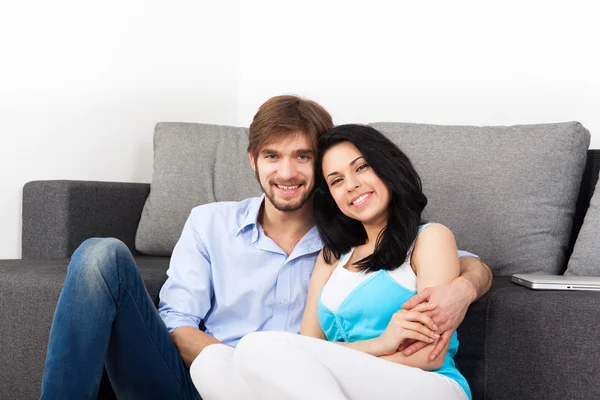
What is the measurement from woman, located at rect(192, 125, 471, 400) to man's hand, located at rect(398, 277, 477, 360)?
0.05 feet

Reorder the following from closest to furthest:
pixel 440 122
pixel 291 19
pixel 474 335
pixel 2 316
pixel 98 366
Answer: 1. pixel 98 366
2. pixel 474 335
3. pixel 2 316
4. pixel 440 122
5. pixel 291 19

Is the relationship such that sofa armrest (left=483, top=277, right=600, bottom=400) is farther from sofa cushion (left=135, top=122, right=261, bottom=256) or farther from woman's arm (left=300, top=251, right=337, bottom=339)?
sofa cushion (left=135, top=122, right=261, bottom=256)

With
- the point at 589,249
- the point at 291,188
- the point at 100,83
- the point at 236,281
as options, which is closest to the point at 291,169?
the point at 291,188

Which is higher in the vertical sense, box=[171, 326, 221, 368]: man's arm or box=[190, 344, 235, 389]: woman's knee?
box=[190, 344, 235, 389]: woman's knee

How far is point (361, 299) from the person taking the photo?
5.31ft

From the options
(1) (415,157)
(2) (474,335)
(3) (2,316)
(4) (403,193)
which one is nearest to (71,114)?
(3) (2,316)

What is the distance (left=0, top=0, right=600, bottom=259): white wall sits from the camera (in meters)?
2.52

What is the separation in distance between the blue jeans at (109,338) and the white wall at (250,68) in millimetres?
1040

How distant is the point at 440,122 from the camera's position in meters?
2.95

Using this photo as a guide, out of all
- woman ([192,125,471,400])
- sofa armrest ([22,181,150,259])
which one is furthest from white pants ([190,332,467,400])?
sofa armrest ([22,181,150,259])

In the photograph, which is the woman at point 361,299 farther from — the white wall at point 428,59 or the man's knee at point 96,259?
the white wall at point 428,59

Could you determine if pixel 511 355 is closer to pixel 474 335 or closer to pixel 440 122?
pixel 474 335

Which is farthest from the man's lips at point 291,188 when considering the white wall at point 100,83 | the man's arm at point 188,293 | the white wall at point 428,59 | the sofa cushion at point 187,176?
the white wall at point 428,59

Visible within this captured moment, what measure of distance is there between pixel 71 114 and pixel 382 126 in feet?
3.63
